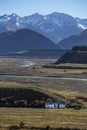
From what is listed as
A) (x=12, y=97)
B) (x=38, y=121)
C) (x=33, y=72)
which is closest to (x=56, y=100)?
(x=12, y=97)

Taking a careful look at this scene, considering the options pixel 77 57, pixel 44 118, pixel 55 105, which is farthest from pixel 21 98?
pixel 77 57

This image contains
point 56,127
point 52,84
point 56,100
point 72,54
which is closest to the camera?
point 56,127

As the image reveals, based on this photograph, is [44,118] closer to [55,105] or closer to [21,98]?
→ [55,105]

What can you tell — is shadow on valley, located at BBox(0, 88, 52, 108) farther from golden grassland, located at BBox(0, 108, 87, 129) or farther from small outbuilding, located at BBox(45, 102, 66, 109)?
golden grassland, located at BBox(0, 108, 87, 129)

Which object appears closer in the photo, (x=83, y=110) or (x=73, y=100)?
(x=83, y=110)

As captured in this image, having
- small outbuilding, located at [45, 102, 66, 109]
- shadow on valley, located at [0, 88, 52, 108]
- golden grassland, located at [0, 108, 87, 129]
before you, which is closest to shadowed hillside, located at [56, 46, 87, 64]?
shadow on valley, located at [0, 88, 52, 108]

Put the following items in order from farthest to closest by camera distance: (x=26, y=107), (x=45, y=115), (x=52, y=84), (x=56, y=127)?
(x=52, y=84), (x=26, y=107), (x=45, y=115), (x=56, y=127)

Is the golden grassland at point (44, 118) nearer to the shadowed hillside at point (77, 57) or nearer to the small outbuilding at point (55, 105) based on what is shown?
the small outbuilding at point (55, 105)

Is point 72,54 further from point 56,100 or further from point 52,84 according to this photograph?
point 56,100

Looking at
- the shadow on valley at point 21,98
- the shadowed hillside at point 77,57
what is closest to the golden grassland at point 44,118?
the shadow on valley at point 21,98
